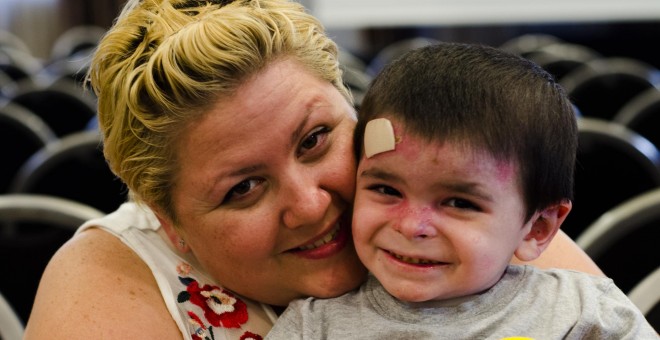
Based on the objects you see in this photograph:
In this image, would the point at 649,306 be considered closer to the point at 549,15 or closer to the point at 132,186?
the point at 132,186

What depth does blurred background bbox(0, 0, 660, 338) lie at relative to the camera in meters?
2.07

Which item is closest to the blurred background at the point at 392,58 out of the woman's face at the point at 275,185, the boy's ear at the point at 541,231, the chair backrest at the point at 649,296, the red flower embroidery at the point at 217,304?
the chair backrest at the point at 649,296

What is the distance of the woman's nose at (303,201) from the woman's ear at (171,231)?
226mm

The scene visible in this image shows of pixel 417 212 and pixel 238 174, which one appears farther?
pixel 238 174

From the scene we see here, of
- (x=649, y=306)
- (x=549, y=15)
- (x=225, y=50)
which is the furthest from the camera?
(x=549, y=15)

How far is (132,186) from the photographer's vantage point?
147 cm

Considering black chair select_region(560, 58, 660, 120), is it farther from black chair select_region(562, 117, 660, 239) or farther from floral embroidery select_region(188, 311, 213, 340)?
floral embroidery select_region(188, 311, 213, 340)

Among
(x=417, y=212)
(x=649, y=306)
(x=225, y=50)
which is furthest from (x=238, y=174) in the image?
(x=649, y=306)

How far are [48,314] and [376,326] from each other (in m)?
0.52

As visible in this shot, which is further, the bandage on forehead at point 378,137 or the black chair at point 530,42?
the black chair at point 530,42

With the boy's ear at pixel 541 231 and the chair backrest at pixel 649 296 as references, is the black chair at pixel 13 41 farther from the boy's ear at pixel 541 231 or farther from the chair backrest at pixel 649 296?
the boy's ear at pixel 541 231

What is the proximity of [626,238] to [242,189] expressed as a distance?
103 centimetres

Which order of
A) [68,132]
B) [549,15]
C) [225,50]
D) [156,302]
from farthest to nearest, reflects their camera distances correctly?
[549,15] → [68,132] → [156,302] → [225,50]

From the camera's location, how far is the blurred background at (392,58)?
2074mm
